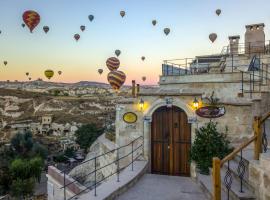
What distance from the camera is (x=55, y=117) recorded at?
8694 centimetres

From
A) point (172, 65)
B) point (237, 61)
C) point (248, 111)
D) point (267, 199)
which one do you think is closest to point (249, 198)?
point (267, 199)

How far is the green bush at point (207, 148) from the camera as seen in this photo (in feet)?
29.6

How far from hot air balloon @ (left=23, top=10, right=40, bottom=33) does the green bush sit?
20440 mm

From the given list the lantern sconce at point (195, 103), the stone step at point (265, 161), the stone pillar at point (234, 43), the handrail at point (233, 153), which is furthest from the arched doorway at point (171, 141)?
the stone pillar at point (234, 43)

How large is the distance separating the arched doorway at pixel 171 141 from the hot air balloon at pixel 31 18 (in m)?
18.5

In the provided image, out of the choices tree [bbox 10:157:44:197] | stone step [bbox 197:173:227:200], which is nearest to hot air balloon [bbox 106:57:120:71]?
tree [bbox 10:157:44:197]

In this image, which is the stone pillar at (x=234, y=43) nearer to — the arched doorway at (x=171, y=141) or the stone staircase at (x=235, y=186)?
the arched doorway at (x=171, y=141)

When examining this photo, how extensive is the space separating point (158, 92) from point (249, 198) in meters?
5.42

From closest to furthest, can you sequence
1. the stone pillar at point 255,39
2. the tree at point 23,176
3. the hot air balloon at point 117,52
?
the stone pillar at point 255,39 < the tree at point 23,176 < the hot air balloon at point 117,52

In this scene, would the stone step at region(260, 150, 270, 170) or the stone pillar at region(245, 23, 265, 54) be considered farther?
the stone pillar at region(245, 23, 265, 54)

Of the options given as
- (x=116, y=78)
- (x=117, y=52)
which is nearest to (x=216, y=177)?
(x=116, y=78)

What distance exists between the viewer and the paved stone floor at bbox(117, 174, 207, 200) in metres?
7.57

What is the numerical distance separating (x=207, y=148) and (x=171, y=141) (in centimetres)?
165

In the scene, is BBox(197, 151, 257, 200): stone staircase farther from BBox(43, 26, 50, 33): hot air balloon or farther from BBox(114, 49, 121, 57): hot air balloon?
BBox(43, 26, 50, 33): hot air balloon
